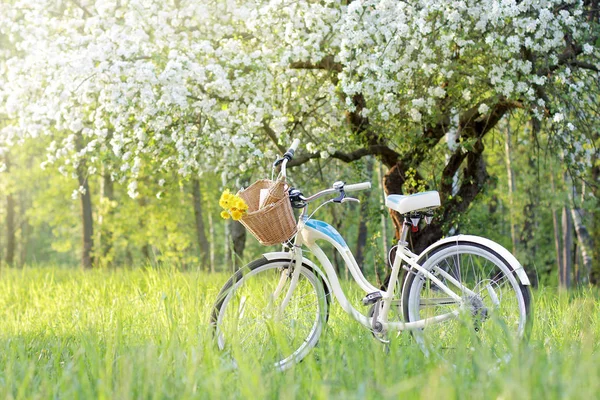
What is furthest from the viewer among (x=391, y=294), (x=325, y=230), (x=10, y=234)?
(x=10, y=234)

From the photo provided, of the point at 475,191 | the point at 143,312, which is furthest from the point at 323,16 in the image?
the point at 143,312

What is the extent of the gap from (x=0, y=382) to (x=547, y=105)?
19.2ft

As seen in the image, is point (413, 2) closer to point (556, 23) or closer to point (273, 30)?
point (556, 23)

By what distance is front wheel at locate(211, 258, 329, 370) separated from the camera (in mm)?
4230

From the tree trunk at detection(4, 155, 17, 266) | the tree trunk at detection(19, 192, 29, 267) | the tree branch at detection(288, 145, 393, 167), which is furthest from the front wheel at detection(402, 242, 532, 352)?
the tree trunk at detection(19, 192, 29, 267)

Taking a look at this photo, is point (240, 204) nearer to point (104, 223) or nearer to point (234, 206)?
point (234, 206)

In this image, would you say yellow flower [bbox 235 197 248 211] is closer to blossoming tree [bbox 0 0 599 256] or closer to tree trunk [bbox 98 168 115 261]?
blossoming tree [bbox 0 0 599 256]

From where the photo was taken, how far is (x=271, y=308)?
14.1ft

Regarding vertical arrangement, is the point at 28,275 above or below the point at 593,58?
below

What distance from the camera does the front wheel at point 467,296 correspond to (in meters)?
3.89

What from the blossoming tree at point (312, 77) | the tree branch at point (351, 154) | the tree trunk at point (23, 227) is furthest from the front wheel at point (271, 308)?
the tree trunk at point (23, 227)

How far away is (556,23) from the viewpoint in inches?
279

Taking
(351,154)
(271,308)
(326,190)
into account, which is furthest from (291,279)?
(351,154)

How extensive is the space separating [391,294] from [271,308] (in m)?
0.72
